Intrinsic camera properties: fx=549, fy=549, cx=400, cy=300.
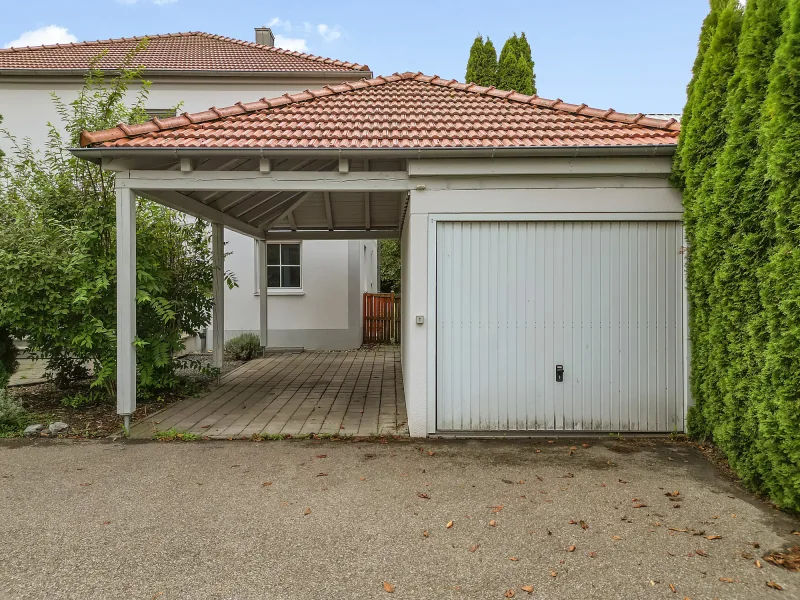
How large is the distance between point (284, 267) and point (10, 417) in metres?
8.49

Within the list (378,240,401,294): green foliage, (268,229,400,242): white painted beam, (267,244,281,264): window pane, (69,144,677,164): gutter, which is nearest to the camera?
(69,144,677,164): gutter

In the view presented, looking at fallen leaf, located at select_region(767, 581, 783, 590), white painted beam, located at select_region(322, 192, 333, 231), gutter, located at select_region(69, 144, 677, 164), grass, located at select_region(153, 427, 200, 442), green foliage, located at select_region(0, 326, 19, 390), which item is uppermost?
white painted beam, located at select_region(322, 192, 333, 231)

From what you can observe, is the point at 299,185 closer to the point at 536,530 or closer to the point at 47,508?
the point at 47,508

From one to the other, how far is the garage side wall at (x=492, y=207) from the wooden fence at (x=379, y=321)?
34.2 ft

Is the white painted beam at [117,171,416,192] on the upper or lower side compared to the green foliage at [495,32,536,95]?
lower

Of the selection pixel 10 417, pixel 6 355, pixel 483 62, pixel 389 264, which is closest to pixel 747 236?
pixel 10 417

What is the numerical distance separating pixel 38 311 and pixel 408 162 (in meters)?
4.84

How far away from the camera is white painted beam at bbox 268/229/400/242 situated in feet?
41.7

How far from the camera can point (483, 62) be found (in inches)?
715

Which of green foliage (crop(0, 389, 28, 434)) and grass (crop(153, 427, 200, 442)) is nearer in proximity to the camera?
grass (crop(153, 427, 200, 442))

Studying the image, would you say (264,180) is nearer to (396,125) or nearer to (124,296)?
(396,125)

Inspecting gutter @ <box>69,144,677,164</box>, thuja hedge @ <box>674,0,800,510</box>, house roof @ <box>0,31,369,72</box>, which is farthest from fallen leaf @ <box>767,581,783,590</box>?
house roof @ <box>0,31,369,72</box>

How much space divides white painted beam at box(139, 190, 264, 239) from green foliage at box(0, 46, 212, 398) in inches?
17.7

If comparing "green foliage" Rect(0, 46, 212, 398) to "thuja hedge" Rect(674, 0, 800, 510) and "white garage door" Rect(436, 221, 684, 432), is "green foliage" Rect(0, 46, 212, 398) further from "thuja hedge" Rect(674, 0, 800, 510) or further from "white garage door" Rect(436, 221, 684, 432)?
"thuja hedge" Rect(674, 0, 800, 510)
